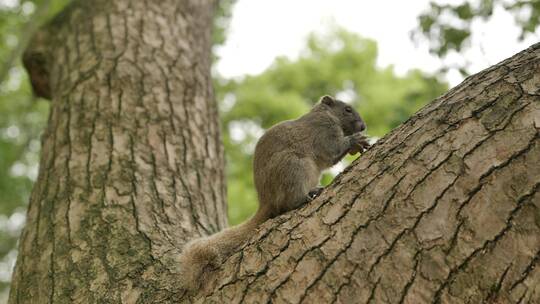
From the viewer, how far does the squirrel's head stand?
507cm

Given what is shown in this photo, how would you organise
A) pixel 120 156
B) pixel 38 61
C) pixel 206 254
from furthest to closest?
pixel 38 61, pixel 120 156, pixel 206 254

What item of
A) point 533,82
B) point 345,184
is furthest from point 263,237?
point 533,82

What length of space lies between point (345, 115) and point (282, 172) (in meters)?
1.54

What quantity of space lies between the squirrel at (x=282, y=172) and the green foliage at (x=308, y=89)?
19.5ft

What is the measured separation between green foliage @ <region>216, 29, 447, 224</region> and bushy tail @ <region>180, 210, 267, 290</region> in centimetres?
707

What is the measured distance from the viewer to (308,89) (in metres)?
12.9

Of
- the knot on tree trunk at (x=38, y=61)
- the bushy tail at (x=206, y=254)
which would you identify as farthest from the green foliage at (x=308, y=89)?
the bushy tail at (x=206, y=254)

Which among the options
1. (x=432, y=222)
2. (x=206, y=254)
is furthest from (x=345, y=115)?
(x=432, y=222)

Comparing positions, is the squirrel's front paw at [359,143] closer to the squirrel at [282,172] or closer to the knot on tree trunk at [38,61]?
the squirrel at [282,172]

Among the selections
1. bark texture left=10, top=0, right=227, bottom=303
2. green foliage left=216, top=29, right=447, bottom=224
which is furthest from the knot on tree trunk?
green foliage left=216, top=29, right=447, bottom=224

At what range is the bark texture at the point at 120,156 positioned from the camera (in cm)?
326

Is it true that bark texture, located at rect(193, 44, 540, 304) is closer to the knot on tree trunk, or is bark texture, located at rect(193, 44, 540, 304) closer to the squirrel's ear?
the squirrel's ear

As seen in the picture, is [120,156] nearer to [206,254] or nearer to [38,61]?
[206,254]

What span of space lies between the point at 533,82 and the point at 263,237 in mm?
1466
